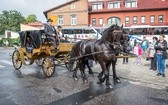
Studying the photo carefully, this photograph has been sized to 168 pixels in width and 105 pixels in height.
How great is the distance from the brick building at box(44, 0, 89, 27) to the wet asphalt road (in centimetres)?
4184

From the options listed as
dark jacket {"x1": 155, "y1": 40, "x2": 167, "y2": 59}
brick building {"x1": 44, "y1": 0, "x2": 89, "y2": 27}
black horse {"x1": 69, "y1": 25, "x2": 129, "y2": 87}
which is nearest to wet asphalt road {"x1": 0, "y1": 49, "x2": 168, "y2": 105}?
black horse {"x1": 69, "y1": 25, "x2": 129, "y2": 87}

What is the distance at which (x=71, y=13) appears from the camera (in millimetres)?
52969

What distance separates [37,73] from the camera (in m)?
12.0

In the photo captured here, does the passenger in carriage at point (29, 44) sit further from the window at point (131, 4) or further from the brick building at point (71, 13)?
the window at point (131, 4)

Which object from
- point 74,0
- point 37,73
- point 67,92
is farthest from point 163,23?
point 67,92

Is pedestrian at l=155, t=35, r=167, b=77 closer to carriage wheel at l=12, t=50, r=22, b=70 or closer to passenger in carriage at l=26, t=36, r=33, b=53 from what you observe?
passenger in carriage at l=26, t=36, r=33, b=53

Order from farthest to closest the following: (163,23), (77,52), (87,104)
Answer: (163,23) → (77,52) → (87,104)

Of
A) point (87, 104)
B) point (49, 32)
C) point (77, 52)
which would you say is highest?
point (49, 32)

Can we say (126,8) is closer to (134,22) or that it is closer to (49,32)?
(134,22)

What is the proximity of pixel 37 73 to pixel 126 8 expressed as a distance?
39993mm

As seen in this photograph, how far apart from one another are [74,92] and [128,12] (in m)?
43.3

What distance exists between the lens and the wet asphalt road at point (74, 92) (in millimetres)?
7023

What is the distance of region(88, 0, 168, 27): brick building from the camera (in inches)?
1873

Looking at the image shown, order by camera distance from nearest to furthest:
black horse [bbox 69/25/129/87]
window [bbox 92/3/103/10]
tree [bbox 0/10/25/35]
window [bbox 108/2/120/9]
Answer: black horse [bbox 69/25/129/87], window [bbox 108/2/120/9], window [bbox 92/3/103/10], tree [bbox 0/10/25/35]
